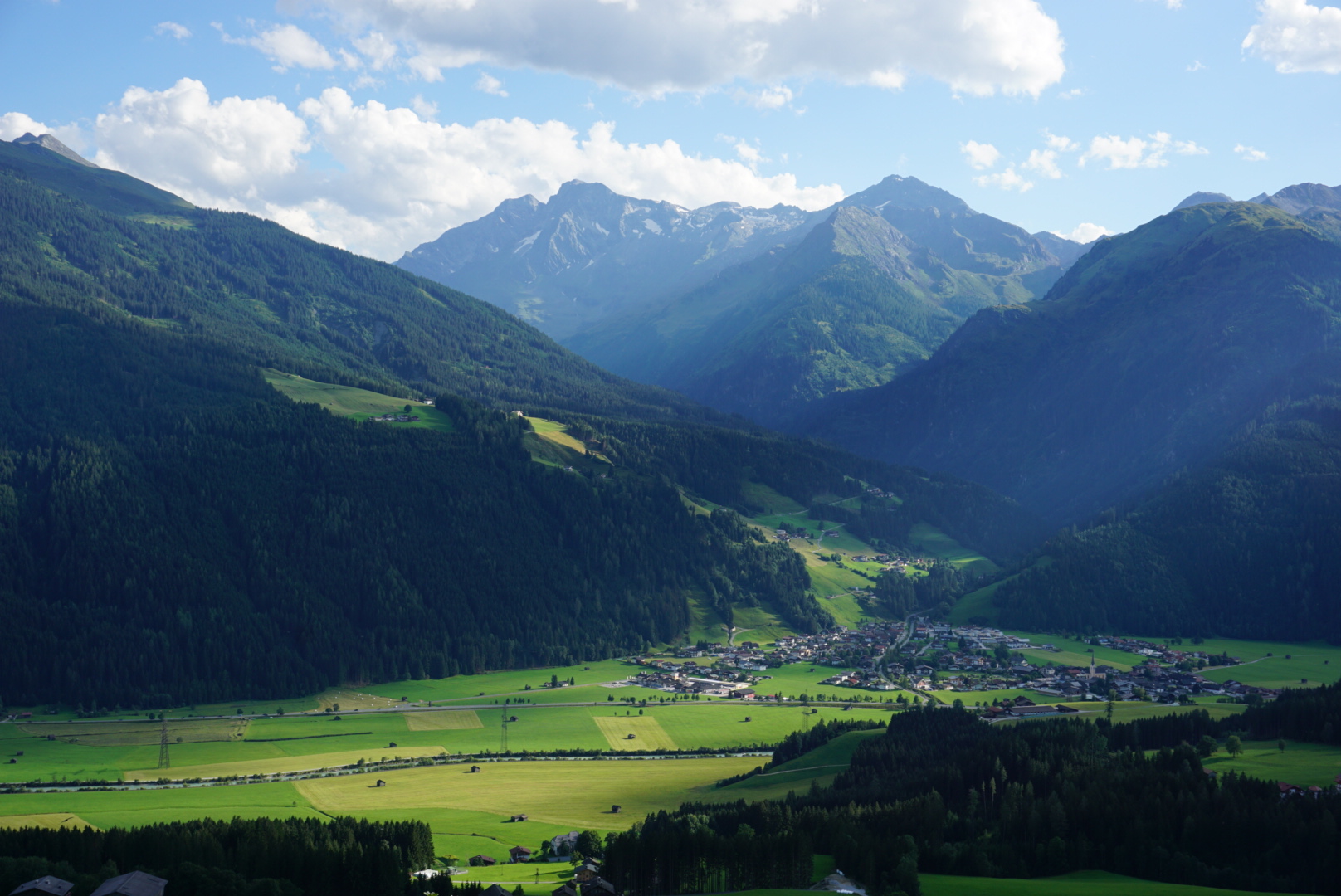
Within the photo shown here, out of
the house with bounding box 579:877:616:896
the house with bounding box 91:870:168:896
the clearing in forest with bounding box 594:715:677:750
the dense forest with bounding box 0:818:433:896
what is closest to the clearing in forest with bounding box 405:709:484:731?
the clearing in forest with bounding box 594:715:677:750

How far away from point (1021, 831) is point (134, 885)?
64371 millimetres

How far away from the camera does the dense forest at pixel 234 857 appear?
2928 inches

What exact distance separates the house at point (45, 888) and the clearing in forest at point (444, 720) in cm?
8601

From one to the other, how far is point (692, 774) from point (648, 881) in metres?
53.3

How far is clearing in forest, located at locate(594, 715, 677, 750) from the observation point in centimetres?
14975

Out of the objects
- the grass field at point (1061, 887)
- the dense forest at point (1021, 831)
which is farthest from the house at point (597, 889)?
the grass field at point (1061, 887)

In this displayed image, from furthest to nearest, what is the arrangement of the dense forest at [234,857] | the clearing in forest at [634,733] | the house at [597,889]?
the clearing in forest at [634,733] < the house at [597,889] < the dense forest at [234,857]

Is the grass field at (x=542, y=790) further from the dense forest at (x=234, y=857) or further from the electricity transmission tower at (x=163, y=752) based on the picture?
the dense forest at (x=234, y=857)

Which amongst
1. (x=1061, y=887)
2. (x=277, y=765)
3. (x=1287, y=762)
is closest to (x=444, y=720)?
(x=277, y=765)

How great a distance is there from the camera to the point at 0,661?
164 meters

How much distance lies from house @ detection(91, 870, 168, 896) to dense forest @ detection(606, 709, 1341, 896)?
30.4 m

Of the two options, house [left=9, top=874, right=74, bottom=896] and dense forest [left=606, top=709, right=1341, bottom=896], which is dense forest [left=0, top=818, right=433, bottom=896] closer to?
house [left=9, top=874, right=74, bottom=896]

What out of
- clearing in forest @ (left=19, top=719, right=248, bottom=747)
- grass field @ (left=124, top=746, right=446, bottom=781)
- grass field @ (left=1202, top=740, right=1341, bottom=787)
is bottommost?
grass field @ (left=124, top=746, right=446, bottom=781)

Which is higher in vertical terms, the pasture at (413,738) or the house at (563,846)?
Result: the pasture at (413,738)
